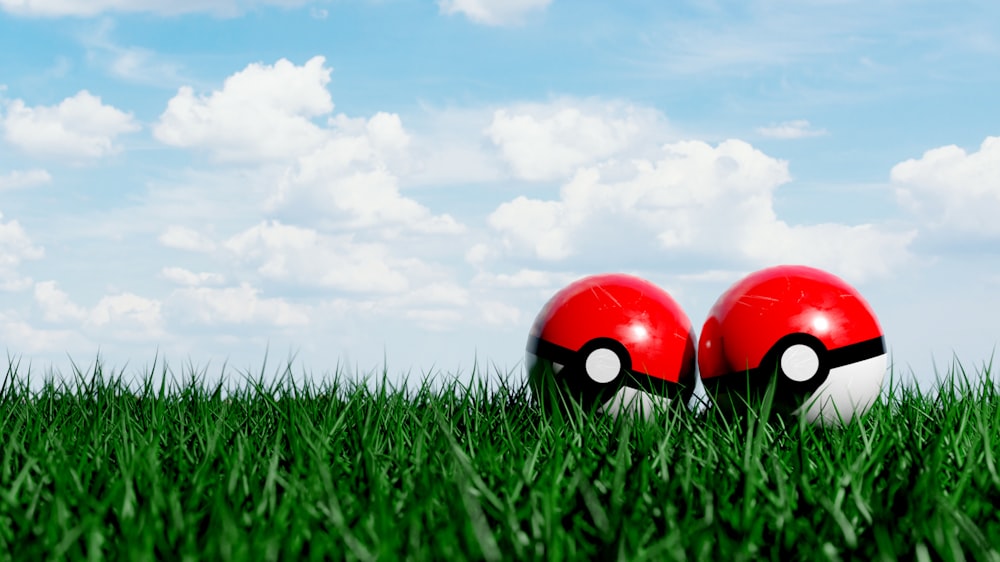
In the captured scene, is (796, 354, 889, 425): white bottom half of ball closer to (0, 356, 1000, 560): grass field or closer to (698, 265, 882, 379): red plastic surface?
(698, 265, 882, 379): red plastic surface

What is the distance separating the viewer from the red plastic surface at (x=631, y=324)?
4.95m

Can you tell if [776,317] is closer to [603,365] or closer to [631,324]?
[631,324]

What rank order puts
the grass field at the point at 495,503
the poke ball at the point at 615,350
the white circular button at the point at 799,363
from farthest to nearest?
the poke ball at the point at 615,350
the white circular button at the point at 799,363
the grass field at the point at 495,503

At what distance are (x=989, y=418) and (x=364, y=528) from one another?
3.47 metres

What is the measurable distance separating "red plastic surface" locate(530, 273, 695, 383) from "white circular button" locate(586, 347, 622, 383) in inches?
3.0

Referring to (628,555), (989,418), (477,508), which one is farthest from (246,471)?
(989,418)

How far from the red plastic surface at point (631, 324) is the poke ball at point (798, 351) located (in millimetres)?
179

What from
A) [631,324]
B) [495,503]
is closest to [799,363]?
[631,324]

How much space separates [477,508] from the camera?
108 inches

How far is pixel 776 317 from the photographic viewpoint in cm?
479

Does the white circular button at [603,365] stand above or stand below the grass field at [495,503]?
above

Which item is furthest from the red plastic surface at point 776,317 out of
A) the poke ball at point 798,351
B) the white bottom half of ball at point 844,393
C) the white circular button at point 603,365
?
the white circular button at point 603,365

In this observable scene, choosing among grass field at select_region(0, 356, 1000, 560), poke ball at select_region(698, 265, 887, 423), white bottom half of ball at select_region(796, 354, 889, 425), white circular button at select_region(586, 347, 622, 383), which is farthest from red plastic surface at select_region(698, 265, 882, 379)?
grass field at select_region(0, 356, 1000, 560)

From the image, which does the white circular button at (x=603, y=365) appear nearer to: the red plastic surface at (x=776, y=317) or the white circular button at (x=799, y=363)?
the red plastic surface at (x=776, y=317)
